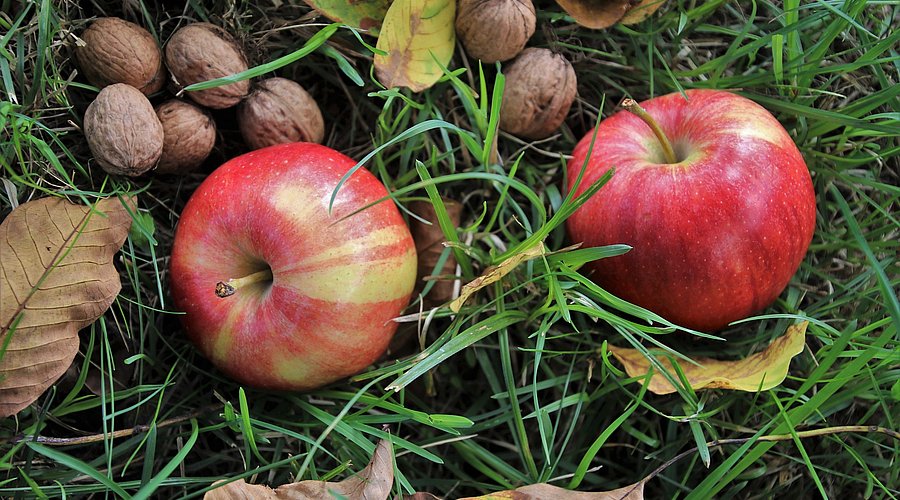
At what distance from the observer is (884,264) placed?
54.9 inches

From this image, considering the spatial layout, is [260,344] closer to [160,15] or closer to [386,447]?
[386,447]

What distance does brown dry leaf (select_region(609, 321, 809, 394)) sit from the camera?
1189 millimetres

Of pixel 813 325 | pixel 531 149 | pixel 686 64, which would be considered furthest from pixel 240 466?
pixel 686 64

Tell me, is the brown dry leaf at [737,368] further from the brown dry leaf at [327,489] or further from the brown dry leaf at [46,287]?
the brown dry leaf at [46,287]

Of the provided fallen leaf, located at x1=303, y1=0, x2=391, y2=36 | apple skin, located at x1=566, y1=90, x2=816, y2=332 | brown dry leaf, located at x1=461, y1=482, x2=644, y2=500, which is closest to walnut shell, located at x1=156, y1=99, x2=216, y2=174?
fallen leaf, located at x1=303, y1=0, x2=391, y2=36

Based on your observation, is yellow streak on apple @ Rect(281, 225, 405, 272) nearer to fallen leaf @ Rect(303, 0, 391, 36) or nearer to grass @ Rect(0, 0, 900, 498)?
grass @ Rect(0, 0, 900, 498)

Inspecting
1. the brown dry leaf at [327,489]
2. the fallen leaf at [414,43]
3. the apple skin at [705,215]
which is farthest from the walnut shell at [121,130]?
the apple skin at [705,215]

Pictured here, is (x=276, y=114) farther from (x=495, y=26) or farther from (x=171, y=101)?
(x=495, y=26)

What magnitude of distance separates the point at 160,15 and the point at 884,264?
142 cm

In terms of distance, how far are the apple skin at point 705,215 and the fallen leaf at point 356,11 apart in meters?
0.45

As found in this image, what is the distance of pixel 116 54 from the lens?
122 cm

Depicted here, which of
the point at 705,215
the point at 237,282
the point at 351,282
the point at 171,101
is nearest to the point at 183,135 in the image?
the point at 171,101

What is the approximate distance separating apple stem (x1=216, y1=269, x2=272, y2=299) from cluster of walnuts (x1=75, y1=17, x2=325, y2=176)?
248mm

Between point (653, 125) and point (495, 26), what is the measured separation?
1.06 ft
